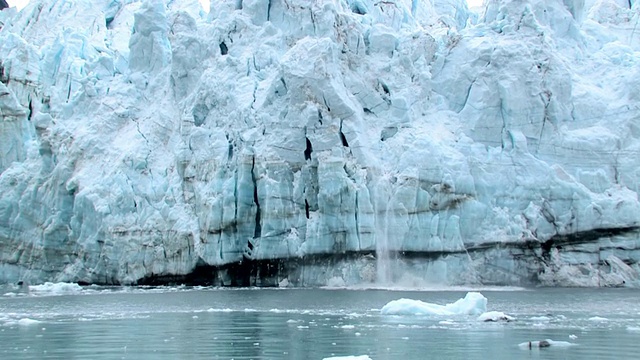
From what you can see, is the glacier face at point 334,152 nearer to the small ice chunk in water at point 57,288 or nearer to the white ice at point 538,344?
the small ice chunk in water at point 57,288

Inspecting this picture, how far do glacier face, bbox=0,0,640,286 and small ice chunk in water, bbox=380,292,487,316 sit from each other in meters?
7.20

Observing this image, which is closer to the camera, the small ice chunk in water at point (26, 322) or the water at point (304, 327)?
the water at point (304, 327)

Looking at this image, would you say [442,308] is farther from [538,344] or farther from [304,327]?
[538,344]

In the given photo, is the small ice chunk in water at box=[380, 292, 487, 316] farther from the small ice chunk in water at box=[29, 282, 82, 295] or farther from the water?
the small ice chunk in water at box=[29, 282, 82, 295]

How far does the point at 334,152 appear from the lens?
24.7 meters

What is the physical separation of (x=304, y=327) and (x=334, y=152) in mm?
10837

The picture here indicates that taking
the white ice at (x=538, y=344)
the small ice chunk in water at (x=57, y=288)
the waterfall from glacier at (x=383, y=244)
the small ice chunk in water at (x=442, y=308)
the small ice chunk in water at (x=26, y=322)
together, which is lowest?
the white ice at (x=538, y=344)

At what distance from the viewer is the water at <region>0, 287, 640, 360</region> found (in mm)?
11492

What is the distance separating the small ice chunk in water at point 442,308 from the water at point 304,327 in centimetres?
27

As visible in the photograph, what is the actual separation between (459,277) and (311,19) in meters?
9.59

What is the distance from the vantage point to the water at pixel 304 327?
452 inches

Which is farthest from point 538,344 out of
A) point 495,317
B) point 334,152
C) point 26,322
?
point 334,152

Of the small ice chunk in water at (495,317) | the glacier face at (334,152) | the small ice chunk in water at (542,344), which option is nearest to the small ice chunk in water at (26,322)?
the small ice chunk in water at (495,317)

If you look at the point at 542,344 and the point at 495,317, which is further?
the point at 495,317
